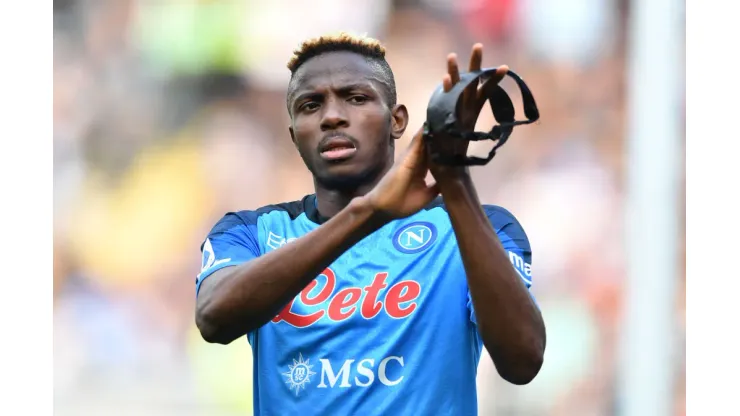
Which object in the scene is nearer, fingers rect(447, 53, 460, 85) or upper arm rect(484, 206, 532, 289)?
fingers rect(447, 53, 460, 85)

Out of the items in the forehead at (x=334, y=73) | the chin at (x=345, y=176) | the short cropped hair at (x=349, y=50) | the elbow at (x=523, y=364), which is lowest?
the elbow at (x=523, y=364)

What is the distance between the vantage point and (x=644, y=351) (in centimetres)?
296

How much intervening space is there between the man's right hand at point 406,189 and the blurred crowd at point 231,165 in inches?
113

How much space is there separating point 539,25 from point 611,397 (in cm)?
202

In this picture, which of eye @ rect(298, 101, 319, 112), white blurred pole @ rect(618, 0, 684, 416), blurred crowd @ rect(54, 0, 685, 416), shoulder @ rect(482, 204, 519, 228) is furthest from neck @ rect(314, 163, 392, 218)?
blurred crowd @ rect(54, 0, 685, 416)

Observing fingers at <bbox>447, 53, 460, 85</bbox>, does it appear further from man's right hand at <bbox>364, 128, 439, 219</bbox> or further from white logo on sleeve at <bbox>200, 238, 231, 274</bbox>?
white logo on sleeve at <bbox>200, 238, 231, 274</bbox>

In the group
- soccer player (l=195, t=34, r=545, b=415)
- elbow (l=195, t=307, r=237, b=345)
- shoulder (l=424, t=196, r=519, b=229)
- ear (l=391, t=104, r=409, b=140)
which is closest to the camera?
soccer player (l=195, t=34, r=545, b=415)

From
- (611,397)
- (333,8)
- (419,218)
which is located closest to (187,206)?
(333,8)

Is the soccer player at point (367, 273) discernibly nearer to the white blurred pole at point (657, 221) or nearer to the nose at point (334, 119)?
the nose at point (334, 119)

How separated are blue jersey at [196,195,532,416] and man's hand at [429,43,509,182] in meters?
0.40

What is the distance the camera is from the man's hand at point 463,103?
6.59 feet

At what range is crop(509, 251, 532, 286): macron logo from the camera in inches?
92.1

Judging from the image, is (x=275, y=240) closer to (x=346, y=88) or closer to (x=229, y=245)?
(x=229, y=245)

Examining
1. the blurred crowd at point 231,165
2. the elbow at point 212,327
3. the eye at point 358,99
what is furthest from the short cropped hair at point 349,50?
the blurred crowd at point 231,165
